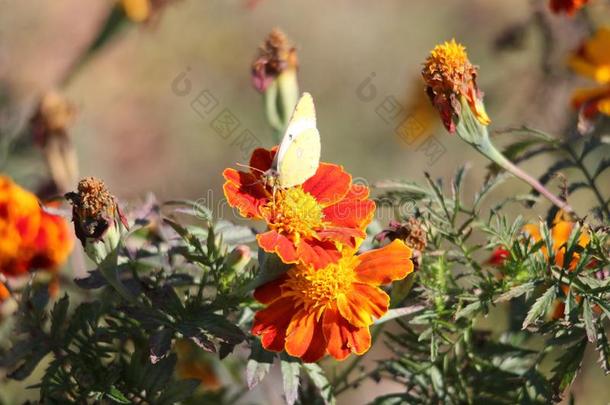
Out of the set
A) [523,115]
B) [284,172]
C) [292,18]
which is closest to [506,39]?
[523,115]

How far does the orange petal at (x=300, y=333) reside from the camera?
880 millimetres

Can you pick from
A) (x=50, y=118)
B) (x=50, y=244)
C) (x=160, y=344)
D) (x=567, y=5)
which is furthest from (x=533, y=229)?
(x=50, y=118)

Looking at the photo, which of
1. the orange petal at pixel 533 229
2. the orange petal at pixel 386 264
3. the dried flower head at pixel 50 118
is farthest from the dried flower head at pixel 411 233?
the dried flower head at pixel 50 118

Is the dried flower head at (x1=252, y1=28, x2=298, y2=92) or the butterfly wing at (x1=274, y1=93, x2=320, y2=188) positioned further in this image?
the dried flower head at (x1=252, y1=28, x2=298, y2=92)

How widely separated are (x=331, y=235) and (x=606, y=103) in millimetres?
587

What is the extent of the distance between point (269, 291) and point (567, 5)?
68cm

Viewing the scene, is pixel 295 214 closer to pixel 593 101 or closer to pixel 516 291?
pixel 516 291

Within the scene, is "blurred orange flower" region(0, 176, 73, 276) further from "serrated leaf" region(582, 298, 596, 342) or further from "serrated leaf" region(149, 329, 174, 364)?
"serrated leaf" region(582, 298, 596, 342)

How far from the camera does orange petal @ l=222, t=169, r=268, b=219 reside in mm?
903

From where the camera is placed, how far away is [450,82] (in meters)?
1.00

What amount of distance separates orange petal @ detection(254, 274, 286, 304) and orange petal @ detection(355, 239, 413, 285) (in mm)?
89

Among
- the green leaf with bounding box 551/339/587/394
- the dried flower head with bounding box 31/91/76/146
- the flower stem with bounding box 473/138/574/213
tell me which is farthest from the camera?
the dried flower head with bounding box 31/91/76/146

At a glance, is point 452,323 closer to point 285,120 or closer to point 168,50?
point 285,120

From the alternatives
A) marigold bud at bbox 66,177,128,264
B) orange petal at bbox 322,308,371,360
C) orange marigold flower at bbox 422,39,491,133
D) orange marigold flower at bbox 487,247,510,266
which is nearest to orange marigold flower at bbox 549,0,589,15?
orange marigold flower at bbox 422,39,491,133
